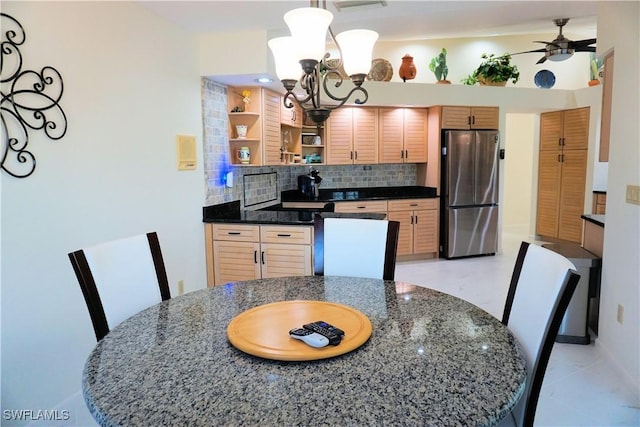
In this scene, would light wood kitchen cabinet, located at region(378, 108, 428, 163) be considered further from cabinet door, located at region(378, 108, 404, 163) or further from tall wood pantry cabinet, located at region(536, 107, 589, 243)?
tall wood pantry cabinet, located at region(536, 107, 589, 243)

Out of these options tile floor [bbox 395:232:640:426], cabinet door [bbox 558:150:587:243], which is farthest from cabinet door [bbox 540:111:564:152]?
tile floor [bbox 395:232:640:426]

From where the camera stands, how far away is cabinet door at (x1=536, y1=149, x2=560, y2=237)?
633 cm

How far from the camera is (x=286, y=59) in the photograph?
1840mm

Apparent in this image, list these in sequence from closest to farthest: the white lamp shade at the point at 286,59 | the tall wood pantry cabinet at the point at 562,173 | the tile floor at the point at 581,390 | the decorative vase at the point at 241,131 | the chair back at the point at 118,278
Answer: the chair back at the point at 118,278 → the white lamp shade at the point at 286,59 → the tile floor at the point at 581,390 → the decorative vase at the point at 241,131 → the tall wood pantry cabinet at the point at 562,173

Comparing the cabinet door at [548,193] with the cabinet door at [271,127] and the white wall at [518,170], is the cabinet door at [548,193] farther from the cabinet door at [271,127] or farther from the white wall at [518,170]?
the cabinet door at [271,127]

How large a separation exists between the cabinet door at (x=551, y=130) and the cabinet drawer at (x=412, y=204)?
7.68 feet

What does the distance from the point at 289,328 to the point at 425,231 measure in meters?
4.36

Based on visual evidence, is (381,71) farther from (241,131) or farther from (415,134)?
(241,131)

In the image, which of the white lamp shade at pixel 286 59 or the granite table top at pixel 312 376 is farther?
the white lamp shade at pixel 286 59

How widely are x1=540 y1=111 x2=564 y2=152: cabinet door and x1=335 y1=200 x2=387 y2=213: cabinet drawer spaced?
303cm

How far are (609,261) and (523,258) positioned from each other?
166 centimetres

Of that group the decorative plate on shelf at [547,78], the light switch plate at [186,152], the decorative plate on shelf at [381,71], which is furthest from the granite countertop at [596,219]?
the decorative plate on shelf at [547,78]

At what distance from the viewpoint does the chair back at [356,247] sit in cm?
222

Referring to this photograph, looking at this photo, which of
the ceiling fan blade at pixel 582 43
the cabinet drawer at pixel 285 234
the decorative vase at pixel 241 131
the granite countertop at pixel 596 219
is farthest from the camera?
the ceiling fan blade at pixel 582 43
